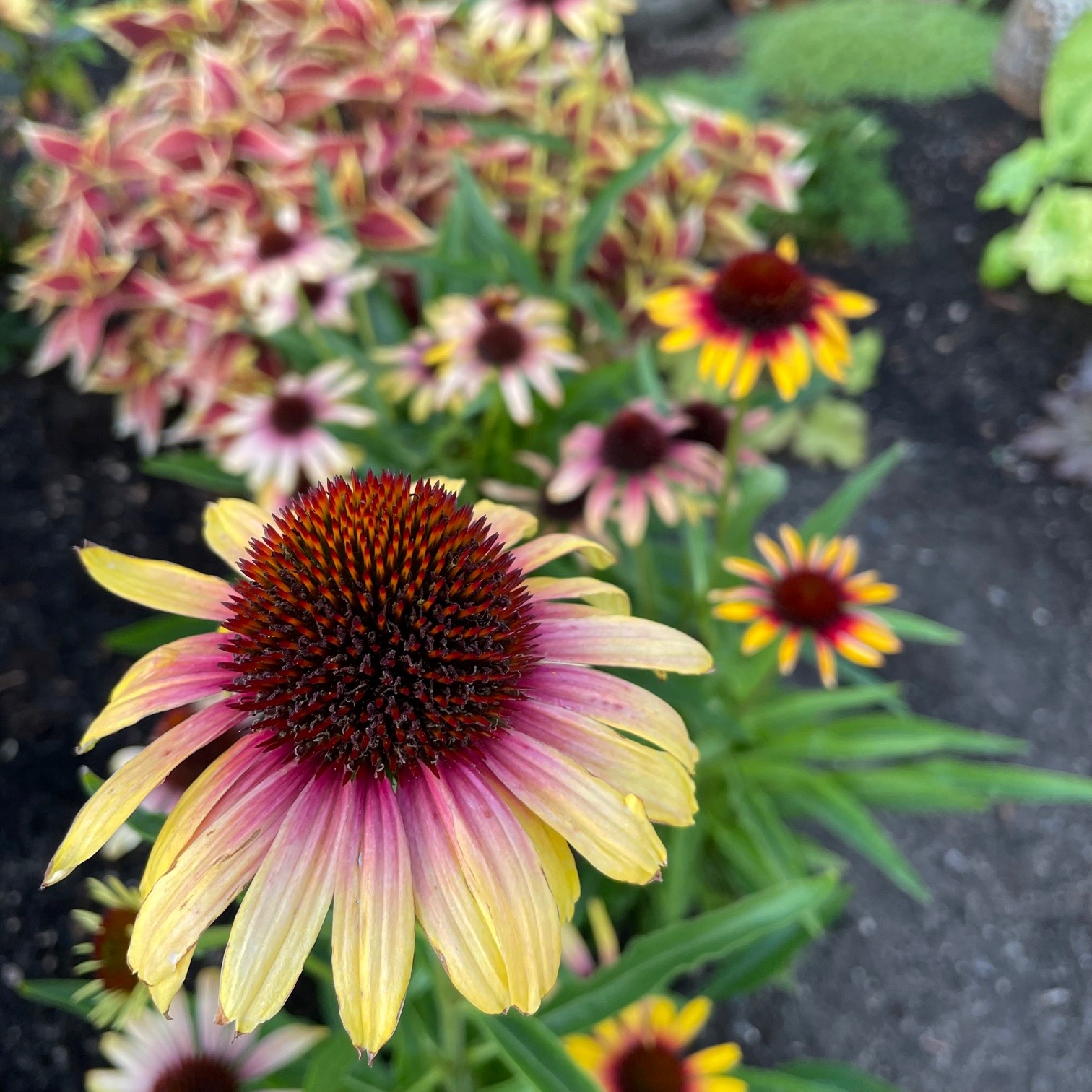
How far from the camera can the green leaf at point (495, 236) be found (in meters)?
1.59

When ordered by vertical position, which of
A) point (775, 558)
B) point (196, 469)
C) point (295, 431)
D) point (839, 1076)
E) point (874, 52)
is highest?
point (874, 52)

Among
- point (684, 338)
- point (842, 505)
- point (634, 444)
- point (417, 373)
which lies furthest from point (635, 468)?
point (417, 373)

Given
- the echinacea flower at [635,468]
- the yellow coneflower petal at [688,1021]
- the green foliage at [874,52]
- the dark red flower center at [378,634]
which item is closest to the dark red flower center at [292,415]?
the echinacea flower at [635,468]

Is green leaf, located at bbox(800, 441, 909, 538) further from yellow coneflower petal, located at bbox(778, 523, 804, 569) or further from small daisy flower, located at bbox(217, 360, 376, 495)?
small daisy flower, located at bbox(217, 360, 376, 495)

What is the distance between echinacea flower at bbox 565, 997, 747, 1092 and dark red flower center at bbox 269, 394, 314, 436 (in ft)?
3.16

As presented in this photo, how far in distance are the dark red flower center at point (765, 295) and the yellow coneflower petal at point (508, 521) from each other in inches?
22.4

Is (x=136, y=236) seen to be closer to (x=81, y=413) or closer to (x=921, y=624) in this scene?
(x=81, y=413)

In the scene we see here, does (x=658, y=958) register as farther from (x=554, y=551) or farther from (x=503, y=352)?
(x=503, y=352)

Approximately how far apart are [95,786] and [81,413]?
5.88ft

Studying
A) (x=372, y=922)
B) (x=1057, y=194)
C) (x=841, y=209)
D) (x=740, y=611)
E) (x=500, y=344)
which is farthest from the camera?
(x=841, y=209)

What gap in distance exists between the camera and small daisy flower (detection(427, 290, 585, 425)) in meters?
1.32

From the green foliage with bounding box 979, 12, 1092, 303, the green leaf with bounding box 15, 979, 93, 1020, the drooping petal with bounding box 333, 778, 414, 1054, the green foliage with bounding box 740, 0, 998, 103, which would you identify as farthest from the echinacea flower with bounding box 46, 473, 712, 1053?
the green foliage with bounding box 740, 0, 998, 103

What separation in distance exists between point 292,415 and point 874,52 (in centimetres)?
321

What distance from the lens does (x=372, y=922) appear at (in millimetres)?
439
